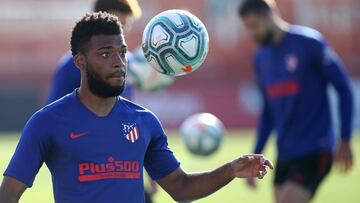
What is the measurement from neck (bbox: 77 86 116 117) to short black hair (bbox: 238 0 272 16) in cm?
345

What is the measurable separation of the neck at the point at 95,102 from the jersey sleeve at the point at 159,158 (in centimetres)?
37

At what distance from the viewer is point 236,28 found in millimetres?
→ 32781

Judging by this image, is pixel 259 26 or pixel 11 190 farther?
pixel 259 26

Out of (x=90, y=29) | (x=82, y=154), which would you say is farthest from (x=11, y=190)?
(x=90, y=29)

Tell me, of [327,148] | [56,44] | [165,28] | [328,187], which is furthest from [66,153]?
[56,44]

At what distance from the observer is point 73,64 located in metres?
7.25

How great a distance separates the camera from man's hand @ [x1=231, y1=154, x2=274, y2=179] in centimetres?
552

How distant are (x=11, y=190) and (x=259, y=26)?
13.5 ft

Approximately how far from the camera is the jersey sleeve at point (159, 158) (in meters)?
5.78

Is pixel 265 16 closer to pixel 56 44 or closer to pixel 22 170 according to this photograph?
pixel 22 170

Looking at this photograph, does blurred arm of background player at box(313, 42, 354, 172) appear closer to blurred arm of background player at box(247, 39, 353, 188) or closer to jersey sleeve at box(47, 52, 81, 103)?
blurred arm of background player at box(247, 39, 353, 188)

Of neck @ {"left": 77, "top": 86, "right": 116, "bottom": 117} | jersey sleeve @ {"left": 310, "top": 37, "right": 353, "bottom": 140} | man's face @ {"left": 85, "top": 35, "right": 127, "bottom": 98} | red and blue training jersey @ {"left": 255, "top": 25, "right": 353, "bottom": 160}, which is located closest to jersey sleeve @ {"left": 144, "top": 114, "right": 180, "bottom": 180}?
neck @ {"left": 77, "top": 86, "right": 116, "bottom": 117}

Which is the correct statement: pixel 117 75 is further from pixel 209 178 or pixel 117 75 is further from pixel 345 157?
pixel 345 157

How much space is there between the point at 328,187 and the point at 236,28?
1871cm
